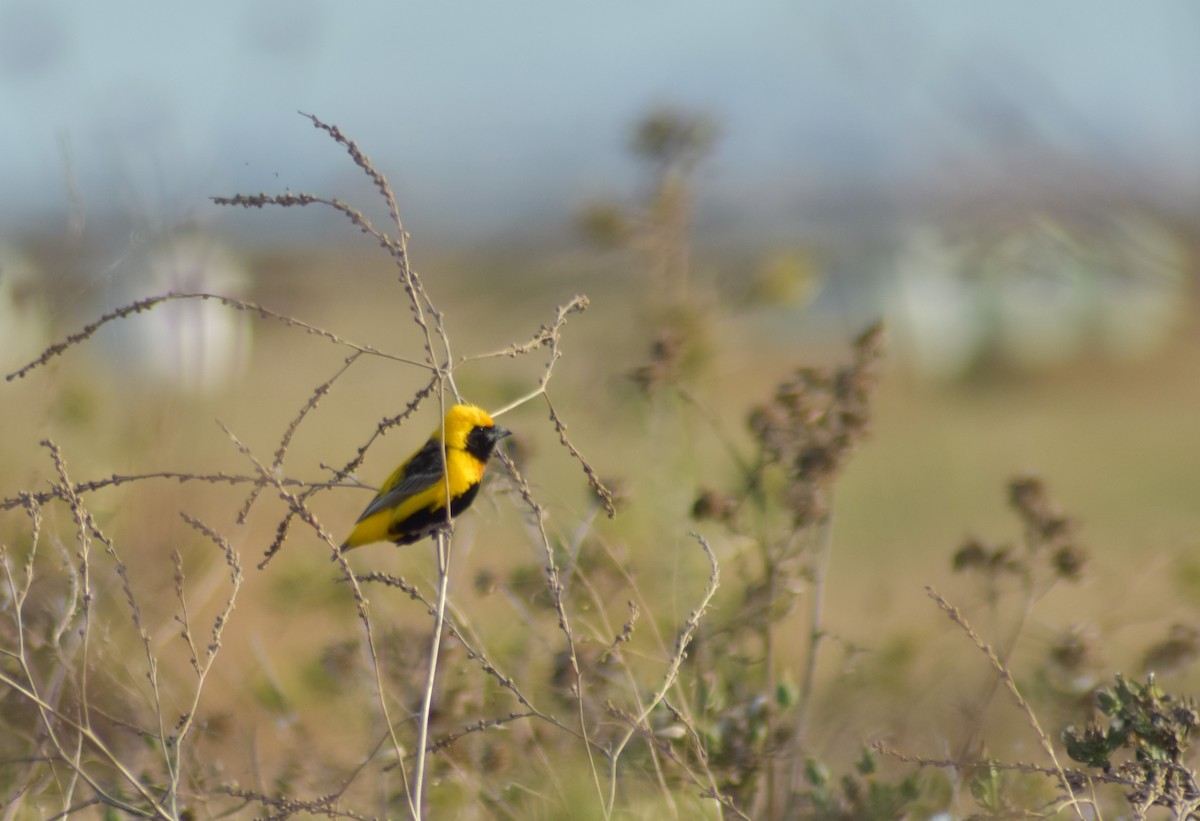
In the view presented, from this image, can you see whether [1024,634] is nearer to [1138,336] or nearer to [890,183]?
[890,183]

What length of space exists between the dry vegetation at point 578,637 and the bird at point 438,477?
0.11 meters

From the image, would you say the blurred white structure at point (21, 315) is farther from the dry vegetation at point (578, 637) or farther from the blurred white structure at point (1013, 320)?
the blurred white structure at point (1013, 320)

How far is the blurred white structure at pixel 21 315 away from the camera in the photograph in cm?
351

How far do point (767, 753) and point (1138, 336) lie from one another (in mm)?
22530

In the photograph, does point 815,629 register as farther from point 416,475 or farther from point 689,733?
point 416,475

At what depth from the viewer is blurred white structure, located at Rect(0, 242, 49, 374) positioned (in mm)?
3514

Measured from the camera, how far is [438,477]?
3.90 metres

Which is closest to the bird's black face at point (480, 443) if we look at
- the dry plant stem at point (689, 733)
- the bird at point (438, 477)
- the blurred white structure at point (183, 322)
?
the bird at point (438, 477)

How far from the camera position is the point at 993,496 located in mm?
13430

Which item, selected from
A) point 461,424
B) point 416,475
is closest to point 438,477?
point 416,475

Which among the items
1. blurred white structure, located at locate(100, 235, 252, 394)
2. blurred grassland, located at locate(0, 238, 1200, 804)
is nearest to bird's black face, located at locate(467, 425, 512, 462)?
blurred grassland, located at locate(0, 238, 1200, 804)

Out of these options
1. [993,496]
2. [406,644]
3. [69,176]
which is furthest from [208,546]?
[993,496]

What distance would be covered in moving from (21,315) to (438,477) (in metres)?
1.29

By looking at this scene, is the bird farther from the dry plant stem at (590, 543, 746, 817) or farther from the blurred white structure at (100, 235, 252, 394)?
the dry plant stem at (590, 543, 746, 817)
